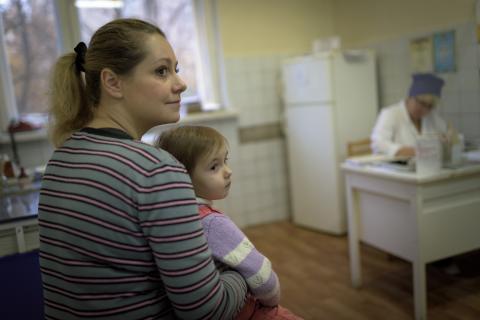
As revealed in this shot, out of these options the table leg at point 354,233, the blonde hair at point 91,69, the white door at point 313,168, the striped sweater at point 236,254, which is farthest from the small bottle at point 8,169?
the white door at point 313,168

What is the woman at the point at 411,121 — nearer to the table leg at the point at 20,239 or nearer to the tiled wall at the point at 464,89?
the tiled wall at the point at 464,89

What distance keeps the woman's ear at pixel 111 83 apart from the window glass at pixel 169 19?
289cm

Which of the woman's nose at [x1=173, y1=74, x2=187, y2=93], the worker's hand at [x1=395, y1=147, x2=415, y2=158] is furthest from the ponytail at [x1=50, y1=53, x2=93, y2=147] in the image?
the worker's hand at [x1=395, y1=147, x2=415, y2=158]

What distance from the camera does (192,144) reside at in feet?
3.48

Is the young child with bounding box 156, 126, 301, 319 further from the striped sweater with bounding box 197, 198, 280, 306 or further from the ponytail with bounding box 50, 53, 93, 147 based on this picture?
the ponytail with bounding box 50, 53, 93, 147

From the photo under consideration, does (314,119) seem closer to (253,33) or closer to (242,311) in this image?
(253,33)

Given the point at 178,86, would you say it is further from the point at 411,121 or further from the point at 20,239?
the point at 411,121

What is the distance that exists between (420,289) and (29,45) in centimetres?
326

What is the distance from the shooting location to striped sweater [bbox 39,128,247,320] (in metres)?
0.75

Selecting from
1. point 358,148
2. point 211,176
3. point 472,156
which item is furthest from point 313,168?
point 211,176

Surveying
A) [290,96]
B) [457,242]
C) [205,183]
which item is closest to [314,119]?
[290,96]

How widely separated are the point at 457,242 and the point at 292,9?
278 centimetres

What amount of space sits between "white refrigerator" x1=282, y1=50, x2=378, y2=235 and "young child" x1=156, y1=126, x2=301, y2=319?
2537mm

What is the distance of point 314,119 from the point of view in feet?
11.9
